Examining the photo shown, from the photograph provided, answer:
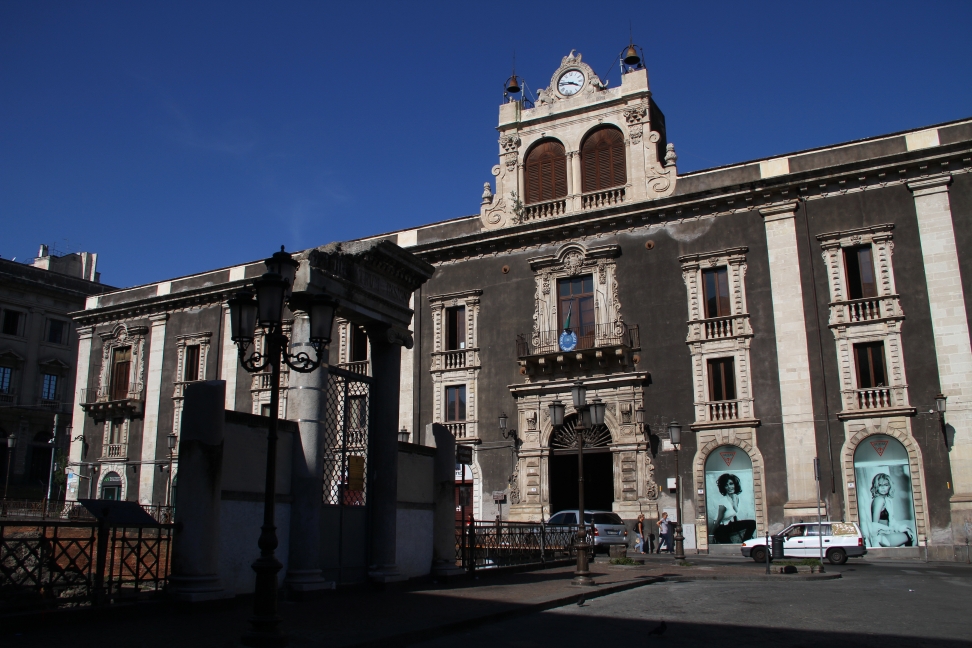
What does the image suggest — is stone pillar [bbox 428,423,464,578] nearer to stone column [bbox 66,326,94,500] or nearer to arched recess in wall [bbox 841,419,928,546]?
arched recess in wall [bbox 841,419,928,546]

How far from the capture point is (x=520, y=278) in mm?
32719

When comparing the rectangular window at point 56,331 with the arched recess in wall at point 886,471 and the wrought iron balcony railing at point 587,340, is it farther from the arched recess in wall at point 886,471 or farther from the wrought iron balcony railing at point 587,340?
the arched recess in wall at point 886,471

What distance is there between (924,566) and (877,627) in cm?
1427

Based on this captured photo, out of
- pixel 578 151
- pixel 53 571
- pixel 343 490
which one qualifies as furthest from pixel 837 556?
pixel 53 571

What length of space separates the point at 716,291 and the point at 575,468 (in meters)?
9.17

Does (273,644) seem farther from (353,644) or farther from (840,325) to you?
(840,325)

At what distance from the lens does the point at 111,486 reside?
40.4 m

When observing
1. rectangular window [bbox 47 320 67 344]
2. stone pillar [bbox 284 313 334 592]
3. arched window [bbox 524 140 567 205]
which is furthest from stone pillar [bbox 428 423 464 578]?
rectangular window [bbox 47 320 67 344]

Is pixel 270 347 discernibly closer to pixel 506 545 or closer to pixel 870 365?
pixel 506 545

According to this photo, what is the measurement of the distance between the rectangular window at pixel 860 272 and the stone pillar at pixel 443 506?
657 inches

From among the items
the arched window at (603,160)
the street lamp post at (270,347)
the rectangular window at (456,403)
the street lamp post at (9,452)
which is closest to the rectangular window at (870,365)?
the arched window at (603,160)

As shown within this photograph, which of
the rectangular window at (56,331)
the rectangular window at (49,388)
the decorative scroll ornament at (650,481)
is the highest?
the rectangular window at (56,331)

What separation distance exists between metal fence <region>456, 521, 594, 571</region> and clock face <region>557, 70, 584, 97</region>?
64.3ft

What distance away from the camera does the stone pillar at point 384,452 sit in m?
14.0
